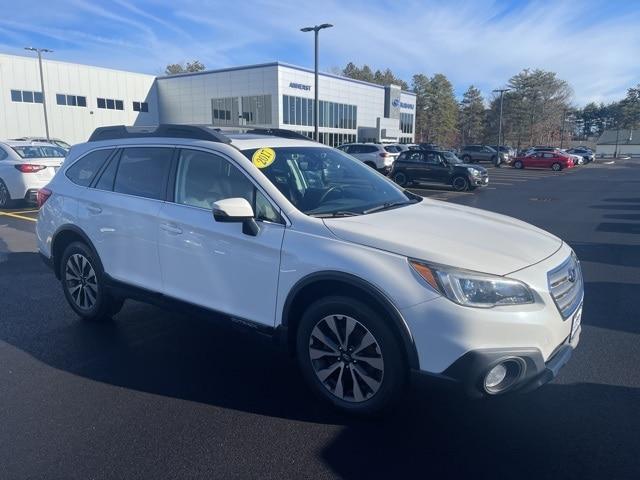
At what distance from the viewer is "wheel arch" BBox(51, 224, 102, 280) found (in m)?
4.51

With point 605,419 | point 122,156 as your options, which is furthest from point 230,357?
point 605,419

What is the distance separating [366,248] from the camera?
2869 mm

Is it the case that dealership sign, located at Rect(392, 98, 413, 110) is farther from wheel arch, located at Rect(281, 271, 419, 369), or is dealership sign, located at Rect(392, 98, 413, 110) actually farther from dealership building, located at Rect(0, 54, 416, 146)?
wheel arch, located at Rect(281, 271, 419, 369)

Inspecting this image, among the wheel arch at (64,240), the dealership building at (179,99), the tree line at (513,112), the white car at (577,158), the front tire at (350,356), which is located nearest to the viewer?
the front tire at (350,356)

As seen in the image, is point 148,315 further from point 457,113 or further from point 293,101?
point 457,113

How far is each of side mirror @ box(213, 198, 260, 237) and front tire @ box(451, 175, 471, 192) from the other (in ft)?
56.6

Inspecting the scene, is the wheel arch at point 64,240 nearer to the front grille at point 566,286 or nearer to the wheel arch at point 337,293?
the wheel arch at point 337,293

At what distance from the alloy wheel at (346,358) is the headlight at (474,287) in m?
0.56

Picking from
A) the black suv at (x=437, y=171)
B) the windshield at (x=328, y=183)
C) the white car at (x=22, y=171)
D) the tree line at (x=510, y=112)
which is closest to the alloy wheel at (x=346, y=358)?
the windshield at (x=328, y=183)

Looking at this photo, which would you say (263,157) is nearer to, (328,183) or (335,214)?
(328,183)

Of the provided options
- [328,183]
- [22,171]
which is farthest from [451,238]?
[22,171]

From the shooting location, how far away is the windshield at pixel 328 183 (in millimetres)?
3459

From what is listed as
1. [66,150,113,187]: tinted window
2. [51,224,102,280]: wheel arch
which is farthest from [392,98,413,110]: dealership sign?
[51,224,102,280]: wheel arch

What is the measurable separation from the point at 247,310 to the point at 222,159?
3.83ft
